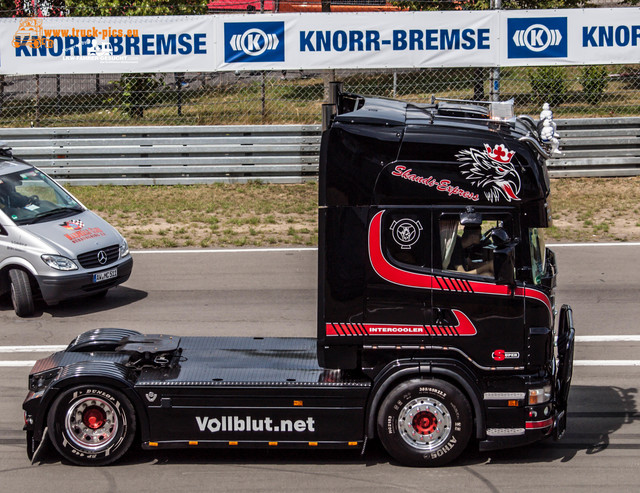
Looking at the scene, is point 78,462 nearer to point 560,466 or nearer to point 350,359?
point 350,359

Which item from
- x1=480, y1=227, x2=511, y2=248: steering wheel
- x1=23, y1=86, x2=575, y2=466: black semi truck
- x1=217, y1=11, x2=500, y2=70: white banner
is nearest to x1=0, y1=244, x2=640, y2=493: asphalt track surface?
x1=23, y1=86, x2=575, y2=466: black semi truck

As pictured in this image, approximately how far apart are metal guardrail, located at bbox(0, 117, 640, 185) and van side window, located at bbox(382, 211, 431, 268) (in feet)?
35.3

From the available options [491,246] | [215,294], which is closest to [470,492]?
[491,246]

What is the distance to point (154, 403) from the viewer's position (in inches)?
256

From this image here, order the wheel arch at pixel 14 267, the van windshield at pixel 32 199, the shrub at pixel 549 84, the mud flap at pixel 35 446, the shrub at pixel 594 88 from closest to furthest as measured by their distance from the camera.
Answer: the mud flap at pixel 35 446 < the wheel arch at pixel 14 267 < the van windshield at pixel 32 199 < the shrub at pixel 549 84 < the shrub at pixel 594 88

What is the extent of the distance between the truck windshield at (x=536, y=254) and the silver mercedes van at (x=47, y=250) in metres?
6.12

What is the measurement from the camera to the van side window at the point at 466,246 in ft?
20.9

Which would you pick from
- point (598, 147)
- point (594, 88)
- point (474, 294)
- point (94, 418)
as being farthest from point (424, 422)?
point (594, 88)

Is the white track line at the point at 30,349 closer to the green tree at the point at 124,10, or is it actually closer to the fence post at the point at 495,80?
the fence post at the point at 495,80

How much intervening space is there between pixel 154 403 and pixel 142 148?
11.2 m

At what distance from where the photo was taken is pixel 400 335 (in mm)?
6445

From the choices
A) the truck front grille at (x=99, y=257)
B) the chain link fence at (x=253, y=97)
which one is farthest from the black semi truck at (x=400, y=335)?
the chain link fence at (x=253, y=97)

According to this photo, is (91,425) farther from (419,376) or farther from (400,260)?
(400,260)

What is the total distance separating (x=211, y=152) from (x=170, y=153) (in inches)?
30.9
